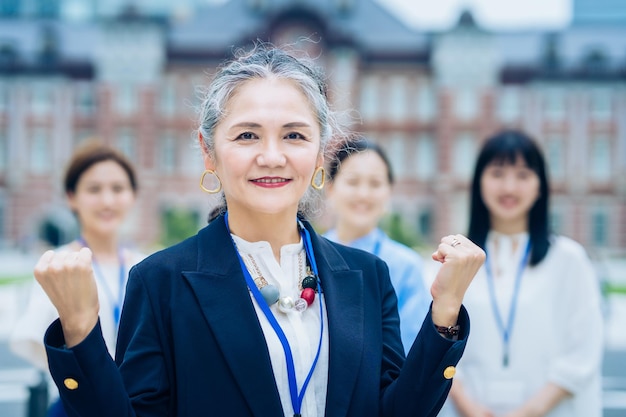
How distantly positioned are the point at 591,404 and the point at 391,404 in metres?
1.57

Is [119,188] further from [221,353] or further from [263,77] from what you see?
[221,353]

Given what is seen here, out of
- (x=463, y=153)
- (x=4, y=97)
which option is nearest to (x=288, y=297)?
(x=463, y=153)

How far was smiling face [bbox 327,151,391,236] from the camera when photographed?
3160 mm

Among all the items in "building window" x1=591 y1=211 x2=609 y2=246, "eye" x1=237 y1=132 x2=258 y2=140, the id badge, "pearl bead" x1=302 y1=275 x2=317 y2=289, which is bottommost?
"building window" x1=591 y1=211 x2=609 y2=246

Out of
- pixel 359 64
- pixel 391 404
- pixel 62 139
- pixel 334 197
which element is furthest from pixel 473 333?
pixel 62 139

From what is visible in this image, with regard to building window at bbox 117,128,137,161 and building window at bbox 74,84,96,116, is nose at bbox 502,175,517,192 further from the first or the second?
building window at bbox 74,84,96,116

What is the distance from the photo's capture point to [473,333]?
2.81 m

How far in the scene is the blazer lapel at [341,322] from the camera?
5.05 ft

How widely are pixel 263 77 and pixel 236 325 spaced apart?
0.56m

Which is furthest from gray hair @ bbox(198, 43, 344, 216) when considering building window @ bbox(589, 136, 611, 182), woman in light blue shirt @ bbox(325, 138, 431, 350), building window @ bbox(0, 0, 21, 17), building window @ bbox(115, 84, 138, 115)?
building window @ bbox(0, 0, 21, 17)

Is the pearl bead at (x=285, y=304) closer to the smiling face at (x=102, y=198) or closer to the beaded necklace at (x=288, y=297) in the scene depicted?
the beaded necklace at (x=288, y=297)

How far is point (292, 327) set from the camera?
1.61 meters

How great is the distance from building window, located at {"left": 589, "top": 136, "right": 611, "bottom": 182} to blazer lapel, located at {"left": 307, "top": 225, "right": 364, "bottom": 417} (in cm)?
3043

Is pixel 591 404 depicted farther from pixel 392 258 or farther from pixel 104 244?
pixel 104 244
